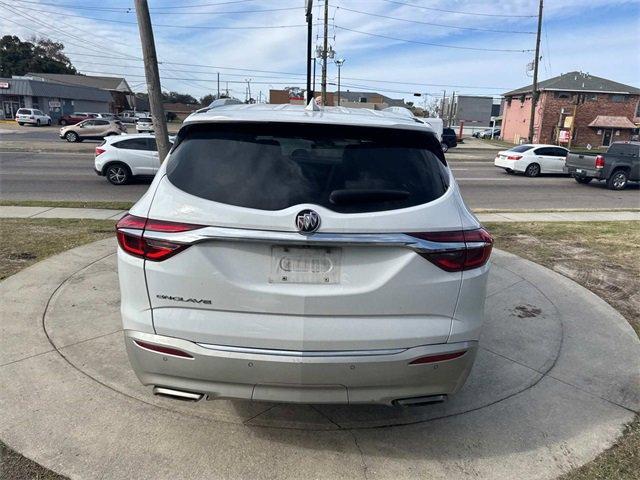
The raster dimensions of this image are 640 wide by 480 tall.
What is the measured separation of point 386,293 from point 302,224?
0.53m

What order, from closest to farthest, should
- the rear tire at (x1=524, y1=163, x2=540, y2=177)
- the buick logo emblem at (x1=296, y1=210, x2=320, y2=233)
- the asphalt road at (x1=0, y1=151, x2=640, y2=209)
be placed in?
the buick logo emblem at (x1=296, y1=210, x2=320, y2=233)
the asphalt road at (x1=0, y1=151, x2=640, y2=209)
the rear tire at (x1=524, y1=163, x2=540, y2=177)

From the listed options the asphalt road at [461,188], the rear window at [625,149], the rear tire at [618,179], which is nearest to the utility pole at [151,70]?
the asphalt road at [461,188]

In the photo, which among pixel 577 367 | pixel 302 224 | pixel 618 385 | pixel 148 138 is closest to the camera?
pixel 302 224

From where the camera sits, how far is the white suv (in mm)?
2344

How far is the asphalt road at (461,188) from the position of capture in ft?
41.8

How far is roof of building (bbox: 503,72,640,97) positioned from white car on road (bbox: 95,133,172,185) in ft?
147

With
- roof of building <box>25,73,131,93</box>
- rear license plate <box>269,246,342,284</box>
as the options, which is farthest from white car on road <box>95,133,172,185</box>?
roof of building <box>25,73,131,93</box>

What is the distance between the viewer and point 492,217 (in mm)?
10391

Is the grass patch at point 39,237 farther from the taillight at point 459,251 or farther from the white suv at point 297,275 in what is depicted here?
the taillight at point 459,251

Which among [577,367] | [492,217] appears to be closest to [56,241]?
[577,367]

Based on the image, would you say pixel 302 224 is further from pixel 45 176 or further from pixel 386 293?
pixel 45 176

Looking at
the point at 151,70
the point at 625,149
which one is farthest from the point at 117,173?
the point at 625,149

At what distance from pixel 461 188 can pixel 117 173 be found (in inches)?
416

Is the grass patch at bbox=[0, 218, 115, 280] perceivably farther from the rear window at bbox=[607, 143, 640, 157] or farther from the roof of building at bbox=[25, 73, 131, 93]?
the roof of building at bbox=[25, 73, 131, 93]
